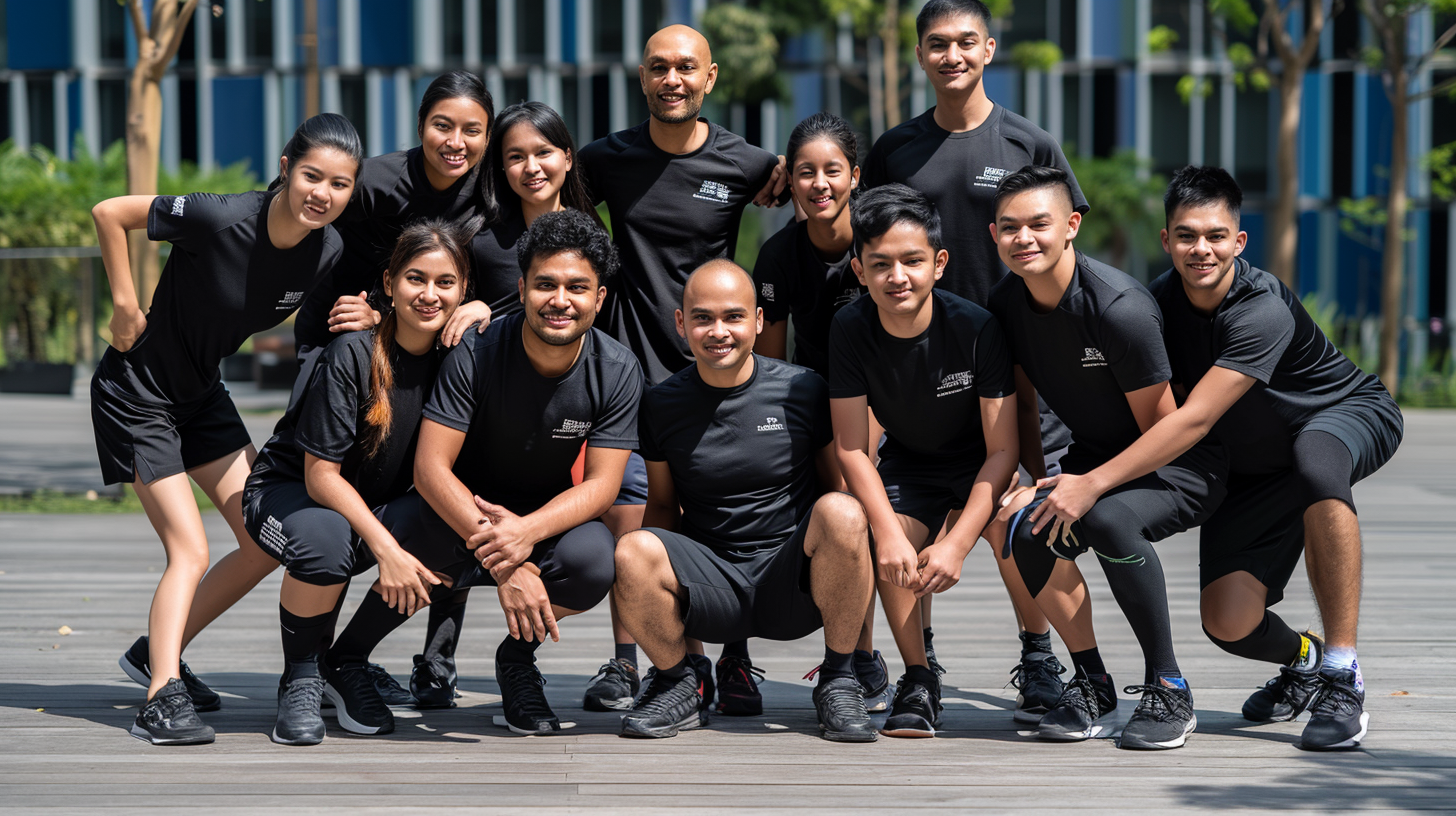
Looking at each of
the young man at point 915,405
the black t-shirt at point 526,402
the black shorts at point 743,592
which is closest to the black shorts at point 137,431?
the black t-shirt at point 526,402

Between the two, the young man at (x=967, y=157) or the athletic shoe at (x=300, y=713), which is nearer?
the athletic shoe at (x=300, y=713)

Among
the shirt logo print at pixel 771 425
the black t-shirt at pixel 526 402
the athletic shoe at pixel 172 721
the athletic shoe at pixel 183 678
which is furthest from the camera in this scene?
the athletic shoe at pixel 183 678

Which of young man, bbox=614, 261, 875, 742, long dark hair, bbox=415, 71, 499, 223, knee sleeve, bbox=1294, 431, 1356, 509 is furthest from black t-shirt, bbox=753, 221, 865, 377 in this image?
knee sleeve, bbox=1294, 431, 1356, 509

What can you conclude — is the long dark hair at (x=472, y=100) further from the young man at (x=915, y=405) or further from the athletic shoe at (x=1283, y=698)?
the athletic shoe at (x=1283, y=698)

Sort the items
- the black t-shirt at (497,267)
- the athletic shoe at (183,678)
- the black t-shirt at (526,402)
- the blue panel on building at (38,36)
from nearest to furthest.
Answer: the black t-shirt at (526,402) < the athletic shoe at (183,678) < the black t-shirt at (497,267) < the blue panel on building at (38,36)

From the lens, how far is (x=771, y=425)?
14.2 feet

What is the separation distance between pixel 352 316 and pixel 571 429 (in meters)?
0.77

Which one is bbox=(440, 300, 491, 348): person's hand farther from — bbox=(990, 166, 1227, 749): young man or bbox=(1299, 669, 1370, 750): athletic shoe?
bbox=(1299, 669, 1370, 750): athletic shoe

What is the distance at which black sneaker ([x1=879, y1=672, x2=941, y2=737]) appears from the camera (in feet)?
13.7

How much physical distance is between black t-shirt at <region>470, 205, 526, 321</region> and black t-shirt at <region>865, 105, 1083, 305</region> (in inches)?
51.5

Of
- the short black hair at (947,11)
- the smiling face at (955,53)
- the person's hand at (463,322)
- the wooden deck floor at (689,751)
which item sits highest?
the short black hair at (947,11)

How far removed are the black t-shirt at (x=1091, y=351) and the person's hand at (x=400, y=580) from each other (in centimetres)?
191

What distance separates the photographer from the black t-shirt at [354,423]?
414 centimetres

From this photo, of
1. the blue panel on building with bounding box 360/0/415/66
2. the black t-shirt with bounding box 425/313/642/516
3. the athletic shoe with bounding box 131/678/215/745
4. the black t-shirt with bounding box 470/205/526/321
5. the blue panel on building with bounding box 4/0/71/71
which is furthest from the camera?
the blue panel on building with bounding box 4/0/71/71
